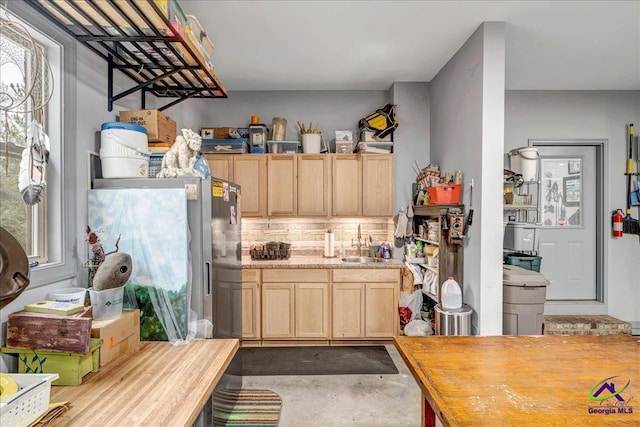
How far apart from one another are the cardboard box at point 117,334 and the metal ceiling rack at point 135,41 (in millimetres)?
1342

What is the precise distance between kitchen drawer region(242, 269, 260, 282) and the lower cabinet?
0.83 meters

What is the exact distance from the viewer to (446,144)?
3529mm

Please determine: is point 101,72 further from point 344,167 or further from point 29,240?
point 344,167

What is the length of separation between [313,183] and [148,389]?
9.72ft

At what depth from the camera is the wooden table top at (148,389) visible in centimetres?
113

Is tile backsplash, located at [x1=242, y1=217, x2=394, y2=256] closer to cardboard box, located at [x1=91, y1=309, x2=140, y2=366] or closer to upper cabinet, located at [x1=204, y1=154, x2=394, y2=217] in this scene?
upper cabinet, located at [x1=204, y1=154, x2=394, y2=217]

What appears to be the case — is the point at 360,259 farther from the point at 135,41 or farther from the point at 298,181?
the point at 135,41

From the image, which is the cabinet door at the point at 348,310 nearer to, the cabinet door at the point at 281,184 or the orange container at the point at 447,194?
the cabinet door at the point at 281,184

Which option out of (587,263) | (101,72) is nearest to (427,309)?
(587,263)

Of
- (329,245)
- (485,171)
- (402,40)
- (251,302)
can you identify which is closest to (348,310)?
(329,245)

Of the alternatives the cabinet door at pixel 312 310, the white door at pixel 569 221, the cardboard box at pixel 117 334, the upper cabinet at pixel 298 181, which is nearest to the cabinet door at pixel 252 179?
the upper cabinet at pixel 298 181

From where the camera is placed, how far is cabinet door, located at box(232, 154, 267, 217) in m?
4.02

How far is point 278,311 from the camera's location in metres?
3.66

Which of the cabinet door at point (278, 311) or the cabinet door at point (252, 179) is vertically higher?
the cabinet door at point (252, 179)
